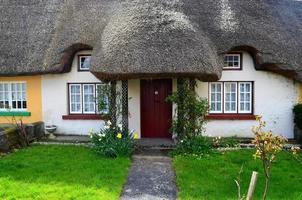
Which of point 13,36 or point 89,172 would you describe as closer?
point 89,172

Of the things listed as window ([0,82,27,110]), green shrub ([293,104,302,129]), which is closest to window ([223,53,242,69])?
green shrub ([293,104,302,129])

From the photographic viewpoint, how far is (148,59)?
11734 millimetres

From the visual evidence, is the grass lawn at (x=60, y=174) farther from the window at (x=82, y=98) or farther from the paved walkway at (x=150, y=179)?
the window at (x=82, y=98)

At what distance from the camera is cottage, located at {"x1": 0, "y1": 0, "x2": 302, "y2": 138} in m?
12.1

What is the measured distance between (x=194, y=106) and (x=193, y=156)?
69.3 inches

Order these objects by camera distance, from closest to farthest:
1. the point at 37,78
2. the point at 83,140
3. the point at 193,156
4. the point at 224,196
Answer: the point at 224,196 → the point at 193,156 → the point at 83,140 → the point at 37,78

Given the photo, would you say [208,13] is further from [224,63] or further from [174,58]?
[174,58]

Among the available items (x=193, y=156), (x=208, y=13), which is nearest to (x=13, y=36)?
(x=208, y=13)

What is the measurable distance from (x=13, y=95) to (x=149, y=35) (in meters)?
6.84

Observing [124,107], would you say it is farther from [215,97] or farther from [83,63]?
[215,97]

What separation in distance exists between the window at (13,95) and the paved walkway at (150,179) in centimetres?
621

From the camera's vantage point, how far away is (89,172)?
967 cm

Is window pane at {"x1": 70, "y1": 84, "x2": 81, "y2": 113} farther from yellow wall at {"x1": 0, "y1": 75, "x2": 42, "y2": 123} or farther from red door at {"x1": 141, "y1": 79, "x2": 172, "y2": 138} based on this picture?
red door at {"x1": 141, "y1": 79, "x2": 172, "y2": 138}

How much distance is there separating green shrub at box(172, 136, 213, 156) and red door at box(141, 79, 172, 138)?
224 cm
